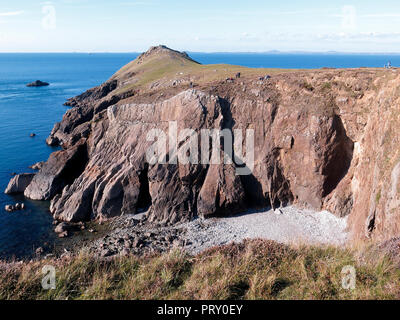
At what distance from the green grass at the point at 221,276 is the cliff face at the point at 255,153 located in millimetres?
19547

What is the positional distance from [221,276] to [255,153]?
1082 inches

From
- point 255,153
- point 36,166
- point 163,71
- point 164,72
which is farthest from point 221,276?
point 163,71

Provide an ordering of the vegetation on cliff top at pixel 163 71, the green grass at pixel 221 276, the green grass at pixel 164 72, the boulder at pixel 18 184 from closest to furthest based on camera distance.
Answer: the green grass at pixel 221 276, the boulder at pixel 18 184, the vegetation on cliff top at pixel 163 71, the green grass at pixel 164 72

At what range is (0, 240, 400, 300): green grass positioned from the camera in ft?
28.0

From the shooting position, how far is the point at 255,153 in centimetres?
3566

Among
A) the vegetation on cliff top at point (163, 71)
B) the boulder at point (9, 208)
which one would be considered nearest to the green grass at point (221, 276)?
the boulder at point (9, 208)

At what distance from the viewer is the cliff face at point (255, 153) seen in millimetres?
31688

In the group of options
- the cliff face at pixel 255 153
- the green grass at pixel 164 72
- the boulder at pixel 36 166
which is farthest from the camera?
the green grass at pixel 164 72

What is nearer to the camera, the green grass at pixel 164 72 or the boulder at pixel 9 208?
the boulder at pixel 9 208

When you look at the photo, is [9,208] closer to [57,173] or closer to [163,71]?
[57,173]

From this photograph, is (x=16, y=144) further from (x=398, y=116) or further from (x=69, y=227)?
(x=398, y=116)

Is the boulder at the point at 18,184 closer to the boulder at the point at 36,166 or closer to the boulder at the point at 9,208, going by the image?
the boulder at the point at 9,208

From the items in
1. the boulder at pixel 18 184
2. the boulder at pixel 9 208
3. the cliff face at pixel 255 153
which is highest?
the cliff face at pixel 255 153
